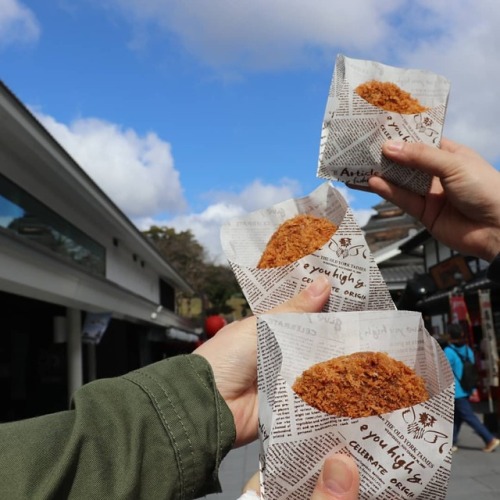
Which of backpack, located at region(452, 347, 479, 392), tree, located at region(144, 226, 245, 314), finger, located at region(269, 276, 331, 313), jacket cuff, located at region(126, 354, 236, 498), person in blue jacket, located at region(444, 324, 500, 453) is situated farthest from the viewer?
tree, located at region(144, 226, 245, 314)

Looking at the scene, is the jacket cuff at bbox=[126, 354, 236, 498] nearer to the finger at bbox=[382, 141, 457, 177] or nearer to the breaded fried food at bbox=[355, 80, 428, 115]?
the finger at bbox=[382, 141, 457, 177]

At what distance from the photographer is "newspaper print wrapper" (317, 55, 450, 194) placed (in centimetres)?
212

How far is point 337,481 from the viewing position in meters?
1.44

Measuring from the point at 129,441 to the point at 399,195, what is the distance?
1.51 meters

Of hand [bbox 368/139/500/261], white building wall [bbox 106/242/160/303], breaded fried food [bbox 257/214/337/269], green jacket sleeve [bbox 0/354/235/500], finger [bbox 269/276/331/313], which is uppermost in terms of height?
white building wall [bbox 106/242/160/303]

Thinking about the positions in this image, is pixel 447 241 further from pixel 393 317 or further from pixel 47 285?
pixel 47 285

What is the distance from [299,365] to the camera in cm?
158

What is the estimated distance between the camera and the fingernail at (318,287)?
1.83 m

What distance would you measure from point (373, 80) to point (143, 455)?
160 centimetres

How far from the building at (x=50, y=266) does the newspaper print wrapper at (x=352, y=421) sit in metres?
6.37

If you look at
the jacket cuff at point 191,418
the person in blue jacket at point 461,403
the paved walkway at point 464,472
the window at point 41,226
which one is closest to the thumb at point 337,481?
the jacket cuff at point 191,418

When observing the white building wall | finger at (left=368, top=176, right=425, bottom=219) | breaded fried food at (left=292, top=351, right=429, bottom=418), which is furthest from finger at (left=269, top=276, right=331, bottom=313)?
the white building wall

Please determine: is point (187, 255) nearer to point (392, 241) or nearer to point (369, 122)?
point (392, 241)

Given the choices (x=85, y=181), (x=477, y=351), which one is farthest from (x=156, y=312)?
(x=477, y=351)
